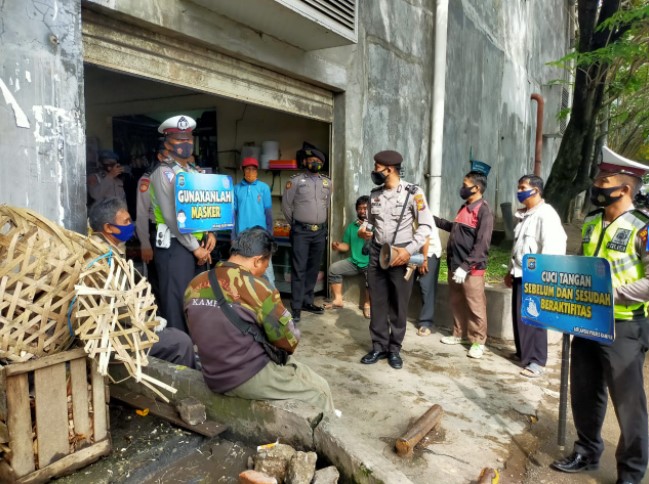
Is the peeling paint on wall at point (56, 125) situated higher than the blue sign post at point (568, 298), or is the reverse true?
the peeling paint on wall at point (56, 125)

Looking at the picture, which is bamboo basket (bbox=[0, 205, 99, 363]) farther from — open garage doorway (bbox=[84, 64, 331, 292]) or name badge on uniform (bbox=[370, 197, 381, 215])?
open garage doorway (bbox=[84, 64, 331, 292])

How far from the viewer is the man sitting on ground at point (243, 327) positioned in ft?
8.77

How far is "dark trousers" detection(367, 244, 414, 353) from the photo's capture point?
4.56 meters

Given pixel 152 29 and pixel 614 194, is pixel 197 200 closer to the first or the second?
pixel 152 29

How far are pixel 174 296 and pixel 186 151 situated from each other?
4.06ft

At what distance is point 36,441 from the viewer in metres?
2.25

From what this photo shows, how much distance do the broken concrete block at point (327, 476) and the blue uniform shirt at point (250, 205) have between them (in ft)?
13.0

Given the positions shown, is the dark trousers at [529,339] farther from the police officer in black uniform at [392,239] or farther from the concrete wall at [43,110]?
the concrete wall at [43,110]

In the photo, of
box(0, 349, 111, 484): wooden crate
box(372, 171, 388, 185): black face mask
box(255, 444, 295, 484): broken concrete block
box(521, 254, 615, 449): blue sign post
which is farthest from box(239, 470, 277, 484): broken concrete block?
box(372, 171, 388, 185): black face mask

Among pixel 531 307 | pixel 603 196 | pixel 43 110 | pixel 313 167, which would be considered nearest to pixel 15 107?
pixel 43 110

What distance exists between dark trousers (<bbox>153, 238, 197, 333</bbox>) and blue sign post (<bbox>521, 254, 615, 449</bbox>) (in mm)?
2692

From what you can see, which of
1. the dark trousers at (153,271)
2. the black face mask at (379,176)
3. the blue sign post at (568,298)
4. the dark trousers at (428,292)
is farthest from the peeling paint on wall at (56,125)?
the dark trousers at (428,292)

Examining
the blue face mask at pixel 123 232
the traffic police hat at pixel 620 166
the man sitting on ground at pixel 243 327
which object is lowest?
the man sitting on ground at pixel 243 327

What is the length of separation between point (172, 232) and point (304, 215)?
2207mm
